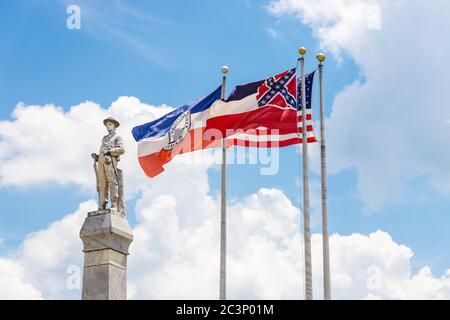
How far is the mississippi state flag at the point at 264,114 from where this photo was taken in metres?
24.5

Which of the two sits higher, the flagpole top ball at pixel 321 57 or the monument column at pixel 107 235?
the flagpole top ball at pixel 321 57

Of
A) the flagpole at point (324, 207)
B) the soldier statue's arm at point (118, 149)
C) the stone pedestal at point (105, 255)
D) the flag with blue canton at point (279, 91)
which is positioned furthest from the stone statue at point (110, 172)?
the flagpole at point (324, 207)

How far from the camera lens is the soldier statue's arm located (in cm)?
2059

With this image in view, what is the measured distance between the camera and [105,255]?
19.2 meters

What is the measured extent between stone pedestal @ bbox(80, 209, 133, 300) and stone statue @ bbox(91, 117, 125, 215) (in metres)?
0.46

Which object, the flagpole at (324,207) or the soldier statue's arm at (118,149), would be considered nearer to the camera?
the soldier statue's arm at (118,149)

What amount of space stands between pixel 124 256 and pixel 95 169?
2.66m

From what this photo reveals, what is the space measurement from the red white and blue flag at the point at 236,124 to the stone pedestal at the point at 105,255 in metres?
5.25

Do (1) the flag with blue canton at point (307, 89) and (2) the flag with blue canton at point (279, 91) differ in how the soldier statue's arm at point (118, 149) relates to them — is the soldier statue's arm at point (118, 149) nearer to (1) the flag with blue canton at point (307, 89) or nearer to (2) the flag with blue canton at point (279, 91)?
(2) the flag with blue canton at point (279, 91)

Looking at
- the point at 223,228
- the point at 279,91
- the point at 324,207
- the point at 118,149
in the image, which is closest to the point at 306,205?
the point at 324,207
